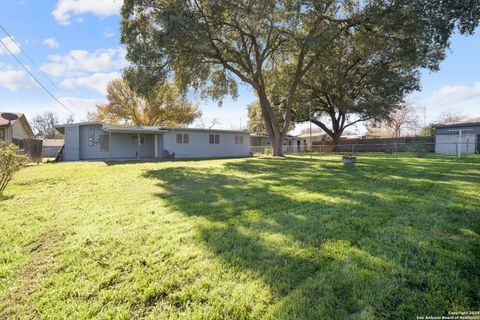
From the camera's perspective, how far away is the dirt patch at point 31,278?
2.35 meters

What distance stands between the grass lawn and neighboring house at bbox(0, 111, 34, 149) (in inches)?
798

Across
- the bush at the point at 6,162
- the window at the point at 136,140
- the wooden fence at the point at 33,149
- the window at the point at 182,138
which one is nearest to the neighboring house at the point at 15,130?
the wooden fence at the point at 33,149

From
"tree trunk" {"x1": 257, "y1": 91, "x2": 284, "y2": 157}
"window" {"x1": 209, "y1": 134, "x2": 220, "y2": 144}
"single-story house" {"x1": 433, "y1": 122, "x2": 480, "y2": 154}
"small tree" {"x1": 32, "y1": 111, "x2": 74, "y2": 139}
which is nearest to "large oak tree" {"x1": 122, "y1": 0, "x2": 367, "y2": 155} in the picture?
"tree trunk" {"x1": 257, "y1": 91, "x2": 284, "y2": 157}

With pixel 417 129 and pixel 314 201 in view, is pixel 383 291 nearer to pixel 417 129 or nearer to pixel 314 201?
pixel 314 201

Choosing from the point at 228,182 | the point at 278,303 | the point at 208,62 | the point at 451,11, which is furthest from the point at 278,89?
the point at 278,303

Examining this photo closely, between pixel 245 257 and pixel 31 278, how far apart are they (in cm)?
223

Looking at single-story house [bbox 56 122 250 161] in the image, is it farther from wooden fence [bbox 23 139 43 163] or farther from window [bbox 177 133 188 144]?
wooden fence [bbox 23 139 43 163]

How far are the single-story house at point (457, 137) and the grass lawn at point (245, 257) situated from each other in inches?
842

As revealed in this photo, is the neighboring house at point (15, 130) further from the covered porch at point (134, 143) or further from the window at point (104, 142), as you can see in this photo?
the covered porch at point (134, 143)

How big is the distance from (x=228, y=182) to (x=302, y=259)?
211 inches

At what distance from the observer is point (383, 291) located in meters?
2.19

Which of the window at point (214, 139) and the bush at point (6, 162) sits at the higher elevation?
the window at point (214, 139)

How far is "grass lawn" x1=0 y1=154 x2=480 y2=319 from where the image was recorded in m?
2.15

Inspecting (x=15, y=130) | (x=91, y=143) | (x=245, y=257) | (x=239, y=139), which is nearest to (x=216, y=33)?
(x=239, y=139)
